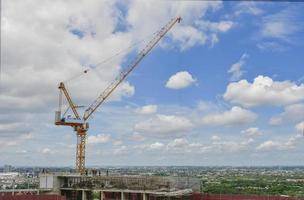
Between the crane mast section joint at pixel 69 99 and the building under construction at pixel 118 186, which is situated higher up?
the crane mast section joint at pixel 69 99

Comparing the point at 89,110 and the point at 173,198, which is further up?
the point at 89,110

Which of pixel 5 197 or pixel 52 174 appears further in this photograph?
pixel 52 174

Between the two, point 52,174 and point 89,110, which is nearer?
point 52,174

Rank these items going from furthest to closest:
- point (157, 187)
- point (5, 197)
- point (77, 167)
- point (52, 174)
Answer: point (77, 167) → point (52, 174) → point (157, 187) → point (5, 197)

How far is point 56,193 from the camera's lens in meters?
71.4

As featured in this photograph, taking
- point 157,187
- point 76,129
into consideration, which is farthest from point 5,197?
point 76,129

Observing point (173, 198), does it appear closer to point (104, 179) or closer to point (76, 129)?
point (104, 179)

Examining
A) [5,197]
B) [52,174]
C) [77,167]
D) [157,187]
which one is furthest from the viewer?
[77,167]

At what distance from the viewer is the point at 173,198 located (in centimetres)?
6831

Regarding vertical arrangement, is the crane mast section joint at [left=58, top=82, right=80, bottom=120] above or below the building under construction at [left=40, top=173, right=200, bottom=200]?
above

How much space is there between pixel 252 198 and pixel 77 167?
1544 inches

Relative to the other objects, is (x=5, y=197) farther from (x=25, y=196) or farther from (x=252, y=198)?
(x=252, y=198)

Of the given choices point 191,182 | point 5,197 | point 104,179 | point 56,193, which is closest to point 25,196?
point 5,197

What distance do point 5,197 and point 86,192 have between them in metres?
13.6
